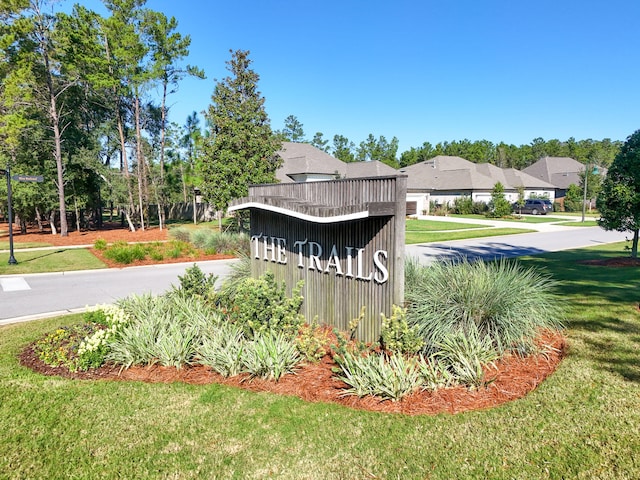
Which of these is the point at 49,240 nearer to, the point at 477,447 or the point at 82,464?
the point at 82,464

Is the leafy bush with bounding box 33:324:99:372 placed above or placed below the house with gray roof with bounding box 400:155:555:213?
below

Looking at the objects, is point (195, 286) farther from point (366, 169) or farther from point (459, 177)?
point (459, 177)

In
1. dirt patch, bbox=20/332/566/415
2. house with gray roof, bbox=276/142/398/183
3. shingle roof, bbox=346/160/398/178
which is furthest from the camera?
shingle roof, bbox=346/160/398/178

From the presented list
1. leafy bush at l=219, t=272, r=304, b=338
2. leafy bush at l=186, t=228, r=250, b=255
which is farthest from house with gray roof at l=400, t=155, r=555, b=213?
leafy bush at l=219, t=272, r=304, b=338

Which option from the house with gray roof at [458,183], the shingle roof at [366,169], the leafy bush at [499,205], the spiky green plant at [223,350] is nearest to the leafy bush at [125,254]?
the spiky green plant at [223,350]

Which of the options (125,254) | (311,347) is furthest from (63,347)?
(125,254)

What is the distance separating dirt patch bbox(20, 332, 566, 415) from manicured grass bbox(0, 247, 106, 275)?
8750mm

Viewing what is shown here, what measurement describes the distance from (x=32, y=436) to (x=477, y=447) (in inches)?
172

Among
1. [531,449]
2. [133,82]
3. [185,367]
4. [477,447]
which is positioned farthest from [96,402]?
[133,82]

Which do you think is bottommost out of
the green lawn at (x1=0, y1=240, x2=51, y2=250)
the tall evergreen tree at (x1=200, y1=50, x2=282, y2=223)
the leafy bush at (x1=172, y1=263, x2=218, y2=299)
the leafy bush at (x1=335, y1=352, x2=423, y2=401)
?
the leafy bush at (x1=335, y1=352, x2=423, y2=401)

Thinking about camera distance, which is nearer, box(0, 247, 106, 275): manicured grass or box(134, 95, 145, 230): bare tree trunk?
box(0, 247, 106, 275): manicured grass

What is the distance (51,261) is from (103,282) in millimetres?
4813

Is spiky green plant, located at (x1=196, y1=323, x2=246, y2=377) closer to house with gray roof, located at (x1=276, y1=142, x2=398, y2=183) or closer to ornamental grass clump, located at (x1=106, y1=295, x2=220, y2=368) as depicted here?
ornamental grass clump, located at (x1=106, y1=295, x2=220, y2=368)

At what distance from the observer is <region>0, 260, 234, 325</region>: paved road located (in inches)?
361
